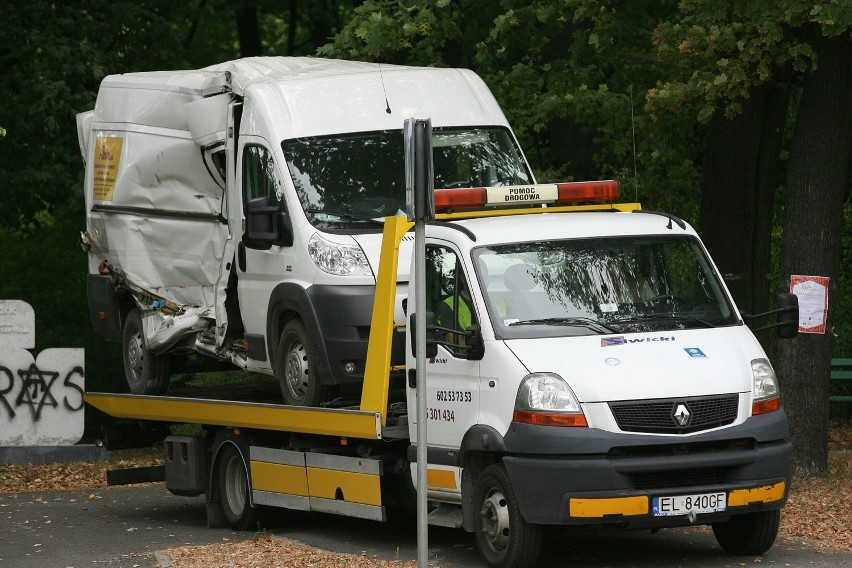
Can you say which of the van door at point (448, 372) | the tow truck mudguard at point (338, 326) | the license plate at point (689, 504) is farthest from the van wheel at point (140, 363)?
the license plate at point (689, 504)

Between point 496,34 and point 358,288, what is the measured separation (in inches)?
241

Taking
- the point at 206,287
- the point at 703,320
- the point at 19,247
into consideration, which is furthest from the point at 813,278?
the point at 19,247

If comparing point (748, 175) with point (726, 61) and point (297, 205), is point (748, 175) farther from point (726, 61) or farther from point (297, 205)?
point (297, 205)

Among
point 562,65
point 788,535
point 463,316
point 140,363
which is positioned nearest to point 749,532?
point 788,535

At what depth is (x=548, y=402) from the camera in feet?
31.0

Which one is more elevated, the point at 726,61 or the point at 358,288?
the point at 726,61

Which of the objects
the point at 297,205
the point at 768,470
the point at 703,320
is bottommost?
the point at 768,470

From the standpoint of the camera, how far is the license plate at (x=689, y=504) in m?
9.41

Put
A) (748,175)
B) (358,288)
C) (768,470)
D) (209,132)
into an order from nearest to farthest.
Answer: (768,470) < (358,288) < (209,132) < (748,175)

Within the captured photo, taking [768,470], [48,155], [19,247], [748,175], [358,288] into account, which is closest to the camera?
[768,470]

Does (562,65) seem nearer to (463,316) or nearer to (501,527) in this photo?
(463,316)

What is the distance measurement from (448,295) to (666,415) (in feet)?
5.84

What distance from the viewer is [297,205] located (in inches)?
470

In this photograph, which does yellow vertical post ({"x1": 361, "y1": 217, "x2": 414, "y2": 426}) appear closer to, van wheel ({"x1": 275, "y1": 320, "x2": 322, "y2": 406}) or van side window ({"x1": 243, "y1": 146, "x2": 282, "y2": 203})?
van wheel ({"x1": 275, "y1": 320, "x2": 322, "y2": 406})
